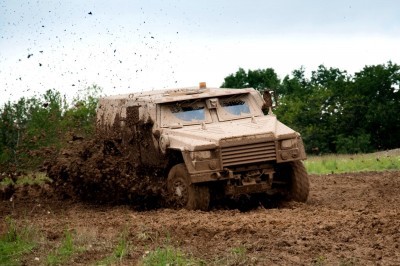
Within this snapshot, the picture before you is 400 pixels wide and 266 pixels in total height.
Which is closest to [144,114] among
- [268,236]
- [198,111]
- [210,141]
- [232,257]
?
[198,111]

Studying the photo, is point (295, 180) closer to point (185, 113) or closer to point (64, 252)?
point (185, 113)

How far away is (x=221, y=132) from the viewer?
1434 cm

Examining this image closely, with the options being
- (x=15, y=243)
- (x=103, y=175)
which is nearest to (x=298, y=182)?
(x=103, y=175)

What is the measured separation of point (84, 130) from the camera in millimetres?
18625

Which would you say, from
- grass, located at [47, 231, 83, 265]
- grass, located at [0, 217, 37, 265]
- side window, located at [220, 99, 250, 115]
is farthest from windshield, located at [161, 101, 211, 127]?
grass, located at [47, 231, 83, 265]

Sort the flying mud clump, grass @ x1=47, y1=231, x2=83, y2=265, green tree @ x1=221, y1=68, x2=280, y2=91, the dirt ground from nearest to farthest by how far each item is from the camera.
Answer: the dirt ground → grass @ x1=47, y1=231, x2=83, y2=265 → the flying mud clump → green tree @ x1=221, y1=68, x2=280, y2=91

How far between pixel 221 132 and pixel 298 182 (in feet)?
4.81

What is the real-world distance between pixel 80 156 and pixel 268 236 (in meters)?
6.94

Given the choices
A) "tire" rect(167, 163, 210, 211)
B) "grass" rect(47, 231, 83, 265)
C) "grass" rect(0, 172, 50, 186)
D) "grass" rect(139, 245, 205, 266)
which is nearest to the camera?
"grass" rect(139, 245, 205, 266)

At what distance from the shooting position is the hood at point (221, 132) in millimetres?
13937

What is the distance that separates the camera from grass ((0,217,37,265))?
10125 mm

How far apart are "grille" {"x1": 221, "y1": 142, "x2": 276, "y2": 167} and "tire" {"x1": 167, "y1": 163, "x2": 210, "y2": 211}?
23.6 inches

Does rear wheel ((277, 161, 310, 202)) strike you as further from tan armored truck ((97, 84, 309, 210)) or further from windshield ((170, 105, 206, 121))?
windshield ((170, 105, 206, 121))

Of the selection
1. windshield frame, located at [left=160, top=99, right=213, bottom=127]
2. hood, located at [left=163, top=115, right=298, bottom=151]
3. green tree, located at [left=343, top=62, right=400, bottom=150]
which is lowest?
hood, located at [left=163, top=115, right=298, bottom=151]
